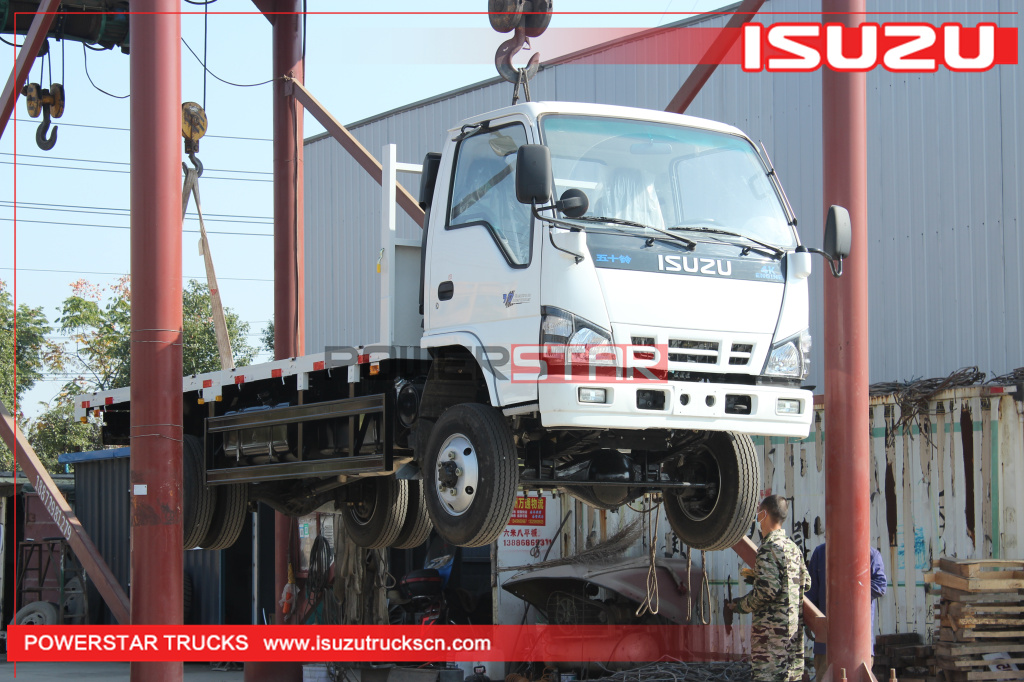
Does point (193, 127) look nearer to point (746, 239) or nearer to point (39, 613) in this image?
point (746, 239)

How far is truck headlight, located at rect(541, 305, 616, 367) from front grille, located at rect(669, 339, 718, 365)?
389 mm

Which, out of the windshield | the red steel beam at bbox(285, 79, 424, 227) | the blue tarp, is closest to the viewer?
the windshield

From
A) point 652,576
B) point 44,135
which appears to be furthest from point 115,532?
point 652,576

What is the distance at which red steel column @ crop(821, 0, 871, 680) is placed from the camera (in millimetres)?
8555

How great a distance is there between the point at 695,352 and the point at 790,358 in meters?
0.71

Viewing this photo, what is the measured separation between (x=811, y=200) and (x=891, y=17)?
2.39 meters

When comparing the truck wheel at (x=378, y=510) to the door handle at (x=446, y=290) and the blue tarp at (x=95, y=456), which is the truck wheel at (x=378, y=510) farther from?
the blue tarp at (x=95, y=456)

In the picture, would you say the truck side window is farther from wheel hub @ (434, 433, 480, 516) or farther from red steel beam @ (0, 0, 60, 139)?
red steel beam @ (0, 0, 60, 139)

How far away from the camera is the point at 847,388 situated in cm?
867

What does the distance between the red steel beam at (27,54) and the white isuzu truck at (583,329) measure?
173 inches

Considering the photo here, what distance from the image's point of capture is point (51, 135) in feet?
43.1

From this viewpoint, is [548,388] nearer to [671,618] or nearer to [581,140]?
[581,140]

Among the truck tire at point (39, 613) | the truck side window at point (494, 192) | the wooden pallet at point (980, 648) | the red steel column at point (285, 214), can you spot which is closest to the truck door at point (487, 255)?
the truck side window at point (494, 192)

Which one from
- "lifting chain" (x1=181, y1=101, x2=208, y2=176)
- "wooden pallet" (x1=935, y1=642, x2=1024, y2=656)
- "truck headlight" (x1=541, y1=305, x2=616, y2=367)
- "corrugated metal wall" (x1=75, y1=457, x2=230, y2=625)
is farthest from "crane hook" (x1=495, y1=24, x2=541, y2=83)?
"corrugated metal wall" (x1=75, y1=457, x2=230, y2=625)
